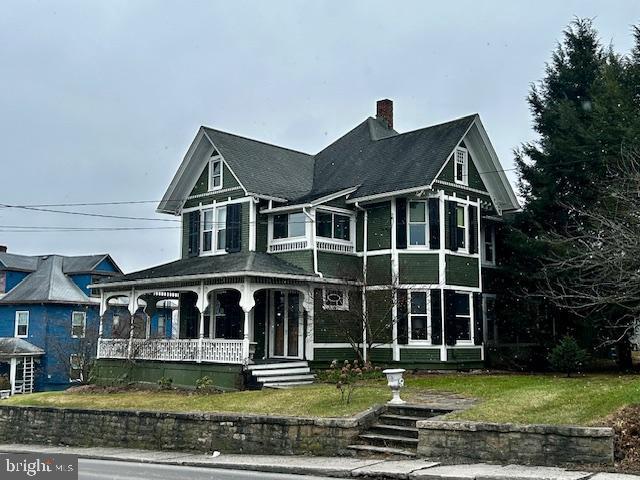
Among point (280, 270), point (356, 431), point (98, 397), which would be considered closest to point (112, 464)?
point (356, 431)

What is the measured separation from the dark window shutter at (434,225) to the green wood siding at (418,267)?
37cm

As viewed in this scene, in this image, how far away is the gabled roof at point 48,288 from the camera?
43500 mm

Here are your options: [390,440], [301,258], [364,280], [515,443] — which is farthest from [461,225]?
[515,443]

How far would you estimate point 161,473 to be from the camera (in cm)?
1313

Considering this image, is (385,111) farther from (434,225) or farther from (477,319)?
(477,319)

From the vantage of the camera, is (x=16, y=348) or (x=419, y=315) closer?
(x=419, y=315)

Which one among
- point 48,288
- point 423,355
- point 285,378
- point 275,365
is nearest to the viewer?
point 285,378

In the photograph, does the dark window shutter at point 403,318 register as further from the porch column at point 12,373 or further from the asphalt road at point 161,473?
the porch column at point 12,373

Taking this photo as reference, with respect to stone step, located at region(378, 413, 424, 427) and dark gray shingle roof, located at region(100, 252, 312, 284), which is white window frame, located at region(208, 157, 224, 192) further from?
stone step, located at region(378, 413, 424, 427)

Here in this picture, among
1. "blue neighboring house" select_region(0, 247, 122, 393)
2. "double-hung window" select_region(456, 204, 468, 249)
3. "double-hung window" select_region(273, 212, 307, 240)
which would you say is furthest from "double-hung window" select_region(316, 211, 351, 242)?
"blue neighboring house" select_region(0, 247, 122, 393)

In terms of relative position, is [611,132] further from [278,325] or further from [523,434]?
[523,434]

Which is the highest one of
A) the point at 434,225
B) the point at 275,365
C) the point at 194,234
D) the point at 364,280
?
the point at 194,234

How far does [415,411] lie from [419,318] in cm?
955

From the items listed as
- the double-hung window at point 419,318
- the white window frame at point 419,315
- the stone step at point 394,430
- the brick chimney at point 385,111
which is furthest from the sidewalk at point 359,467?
the brick chimney at point 385,111
